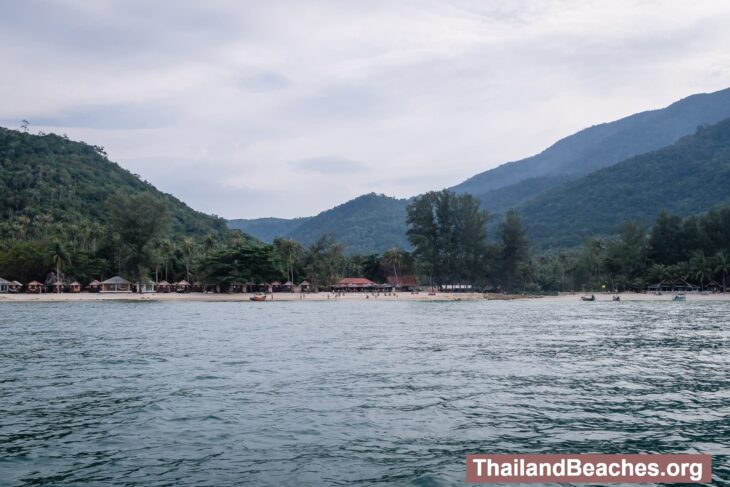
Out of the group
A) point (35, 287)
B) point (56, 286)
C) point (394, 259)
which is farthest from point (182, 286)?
point (394, 259)

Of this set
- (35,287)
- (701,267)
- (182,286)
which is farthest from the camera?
(182,286)

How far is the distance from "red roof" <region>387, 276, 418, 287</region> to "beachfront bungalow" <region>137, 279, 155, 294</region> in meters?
61.3

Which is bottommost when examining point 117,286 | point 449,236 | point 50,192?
point 117,286

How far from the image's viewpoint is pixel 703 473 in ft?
37.8

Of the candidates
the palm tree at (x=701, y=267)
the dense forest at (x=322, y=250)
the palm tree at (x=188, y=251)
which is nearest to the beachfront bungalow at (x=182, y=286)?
the palm tree at (x=188, y=251)

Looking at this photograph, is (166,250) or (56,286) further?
(166,250)

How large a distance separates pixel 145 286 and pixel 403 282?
6646 centimetres

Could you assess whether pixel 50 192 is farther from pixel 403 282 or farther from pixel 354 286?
pixel 403 282

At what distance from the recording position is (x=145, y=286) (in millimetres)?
124562

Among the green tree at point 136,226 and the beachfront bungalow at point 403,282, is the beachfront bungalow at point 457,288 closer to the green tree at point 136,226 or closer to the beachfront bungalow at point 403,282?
the beachfront bungalow at point 403,282

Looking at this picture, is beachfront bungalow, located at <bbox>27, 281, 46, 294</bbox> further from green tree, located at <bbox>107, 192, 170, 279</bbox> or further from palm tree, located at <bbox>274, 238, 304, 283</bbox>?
palm tree, located at <bbox>274, 238, 304, 283</bbox>

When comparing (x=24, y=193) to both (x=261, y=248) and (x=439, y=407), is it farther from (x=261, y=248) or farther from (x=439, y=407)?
(x=439, y=407)

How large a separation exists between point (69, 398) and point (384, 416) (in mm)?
10422

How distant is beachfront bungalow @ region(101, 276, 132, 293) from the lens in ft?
396
